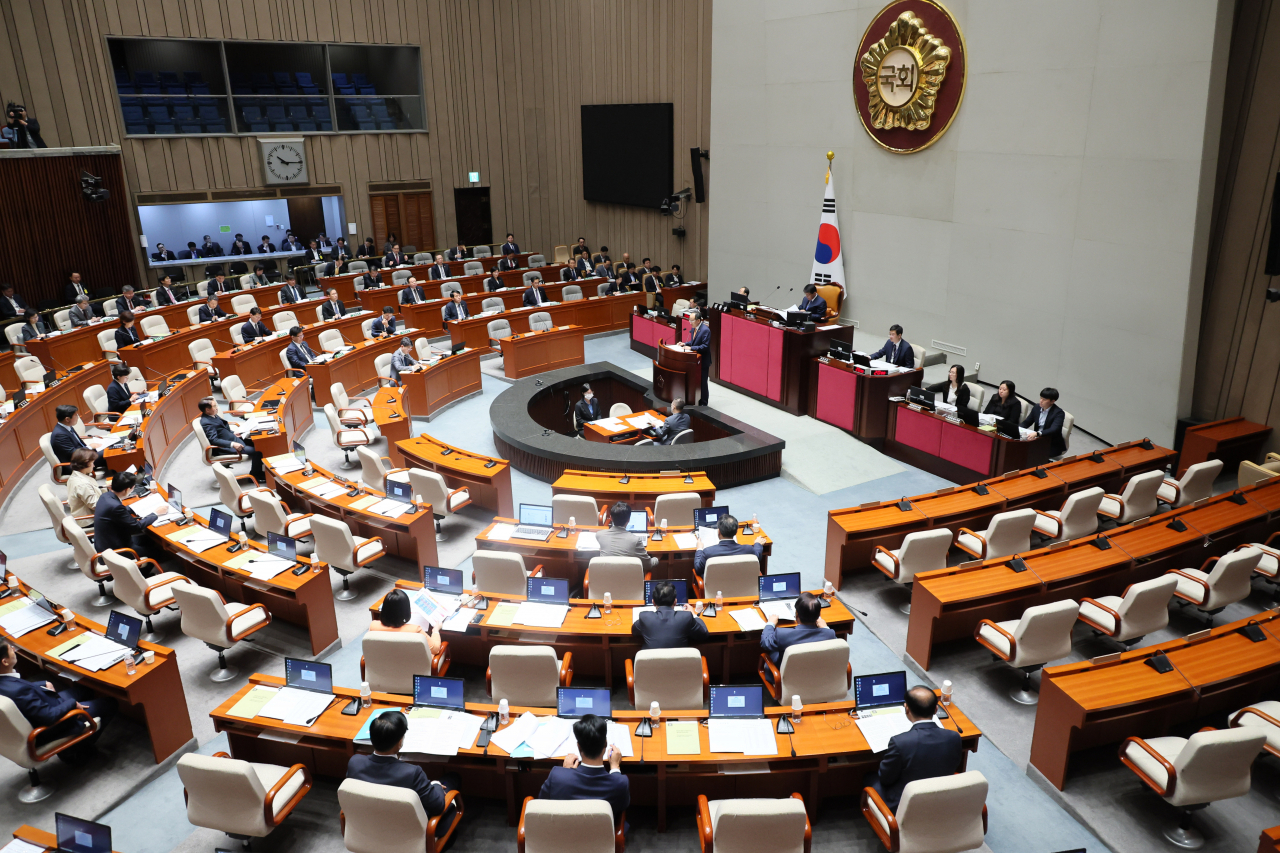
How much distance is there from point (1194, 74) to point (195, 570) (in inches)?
470

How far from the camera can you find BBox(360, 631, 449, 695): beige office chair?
5801 millimetres

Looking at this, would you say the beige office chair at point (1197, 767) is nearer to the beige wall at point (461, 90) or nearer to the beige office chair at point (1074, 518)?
the beige office chair at point (1074, 518)

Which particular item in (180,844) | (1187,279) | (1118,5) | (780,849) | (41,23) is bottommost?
(180,844)

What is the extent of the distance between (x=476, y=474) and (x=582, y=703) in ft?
15.5

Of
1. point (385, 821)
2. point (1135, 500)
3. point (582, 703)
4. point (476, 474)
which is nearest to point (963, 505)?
point (1135, 500)

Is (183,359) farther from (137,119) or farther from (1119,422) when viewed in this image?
(1119,422)

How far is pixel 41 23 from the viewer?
1708cm

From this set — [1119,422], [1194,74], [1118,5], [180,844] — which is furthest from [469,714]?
[1118,5]

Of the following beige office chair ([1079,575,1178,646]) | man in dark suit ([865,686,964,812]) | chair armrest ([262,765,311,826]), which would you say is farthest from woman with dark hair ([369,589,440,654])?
beige office chair ([1079,575,1178,646])

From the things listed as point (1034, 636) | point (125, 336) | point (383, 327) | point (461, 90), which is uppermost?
point (461, 90)

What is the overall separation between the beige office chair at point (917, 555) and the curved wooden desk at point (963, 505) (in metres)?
0.45

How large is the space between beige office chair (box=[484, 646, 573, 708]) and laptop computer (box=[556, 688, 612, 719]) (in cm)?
47

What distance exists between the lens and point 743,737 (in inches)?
196

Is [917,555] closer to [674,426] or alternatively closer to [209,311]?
[674,426]
